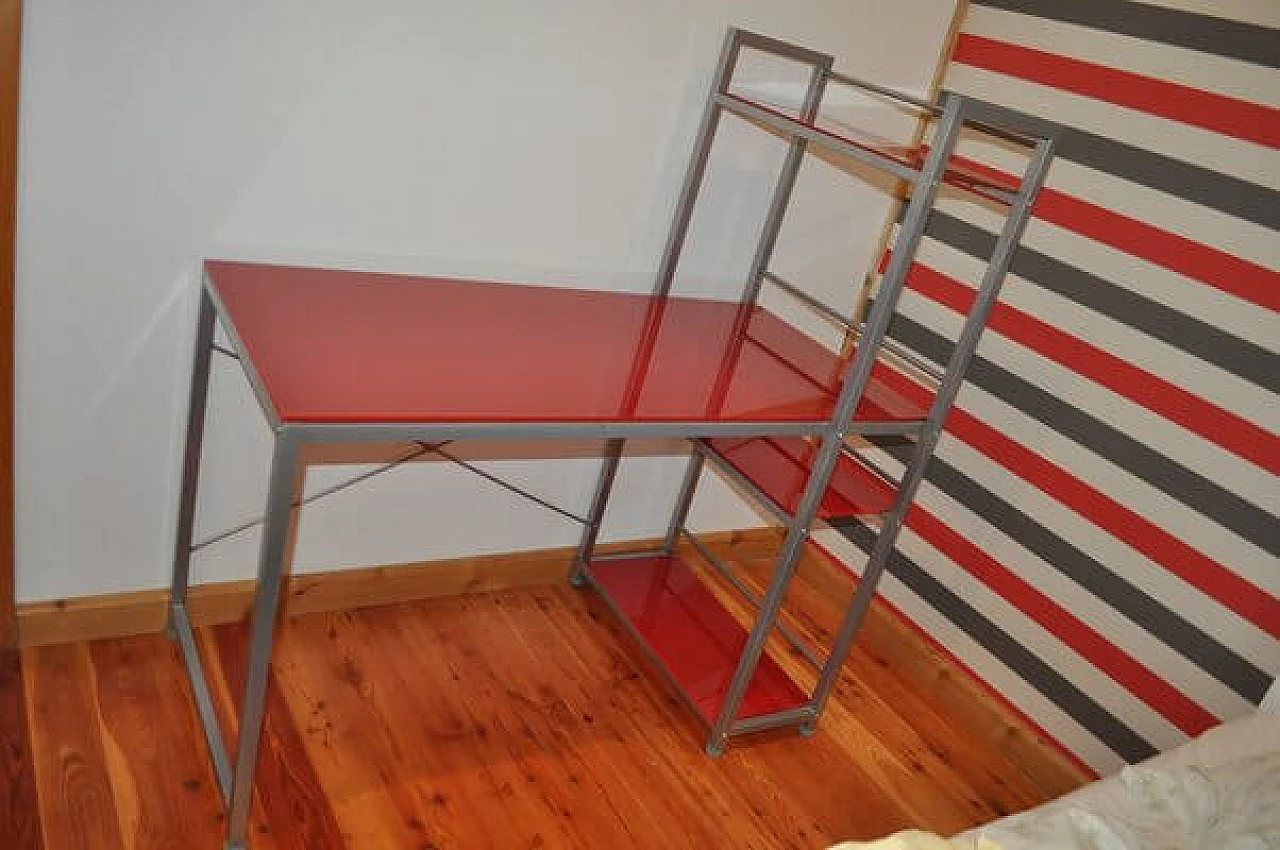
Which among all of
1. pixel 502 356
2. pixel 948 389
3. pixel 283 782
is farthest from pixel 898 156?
pixel 283 782

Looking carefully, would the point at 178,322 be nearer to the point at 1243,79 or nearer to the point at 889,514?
the point at 889,514

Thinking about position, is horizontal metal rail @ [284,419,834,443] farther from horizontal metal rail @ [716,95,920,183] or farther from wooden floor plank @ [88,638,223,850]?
wooden floor plank @ [88,638,223,850]

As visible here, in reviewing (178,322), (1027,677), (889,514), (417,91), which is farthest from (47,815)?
(1027,677)

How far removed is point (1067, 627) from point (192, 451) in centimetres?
189

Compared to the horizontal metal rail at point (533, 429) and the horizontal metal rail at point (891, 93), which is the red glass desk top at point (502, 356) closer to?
the horizontal metal rail at point (533, 429)

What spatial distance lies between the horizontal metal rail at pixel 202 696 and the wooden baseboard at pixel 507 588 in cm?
5

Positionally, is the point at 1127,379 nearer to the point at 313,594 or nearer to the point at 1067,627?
the point at 1067,627

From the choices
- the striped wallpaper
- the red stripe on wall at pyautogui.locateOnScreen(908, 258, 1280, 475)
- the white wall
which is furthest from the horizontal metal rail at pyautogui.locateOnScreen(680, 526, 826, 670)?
the red stripe on wall at pyautogui.locateOnScreen(908, 258, 1280, 475)

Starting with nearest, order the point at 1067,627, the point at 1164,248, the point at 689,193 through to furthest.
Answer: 1. the point at 1164,248
2. the point at 689,193
3. the point at 1067,627

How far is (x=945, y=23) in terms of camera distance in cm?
252

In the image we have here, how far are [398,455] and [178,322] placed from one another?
0.54m

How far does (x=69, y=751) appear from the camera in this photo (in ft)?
5.83

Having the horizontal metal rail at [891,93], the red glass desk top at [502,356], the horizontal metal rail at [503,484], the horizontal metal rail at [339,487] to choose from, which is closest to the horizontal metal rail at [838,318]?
the red glass desk top at [502,356]

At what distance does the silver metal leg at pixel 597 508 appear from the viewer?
2.51 metres
